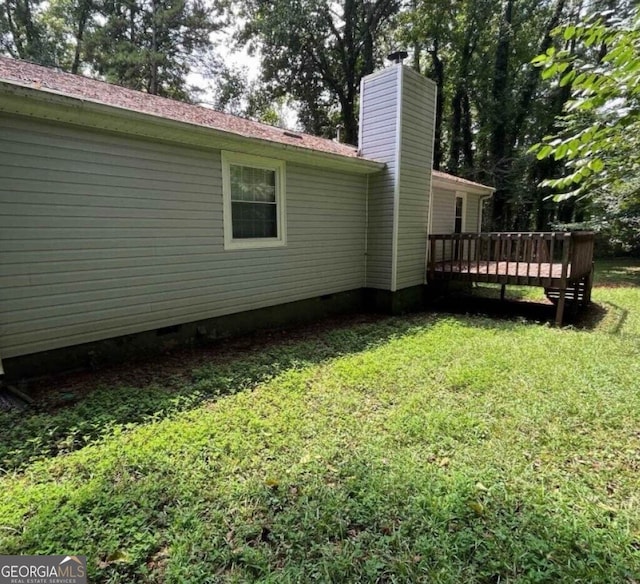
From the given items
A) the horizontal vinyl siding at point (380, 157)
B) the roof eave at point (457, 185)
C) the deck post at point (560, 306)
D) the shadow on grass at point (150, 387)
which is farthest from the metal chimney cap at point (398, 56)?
the shadow on grass at point (150, 387)

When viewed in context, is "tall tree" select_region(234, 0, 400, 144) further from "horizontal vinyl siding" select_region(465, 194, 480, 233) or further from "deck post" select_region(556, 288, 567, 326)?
"deck post" select_region(556, 288, 567, 326)

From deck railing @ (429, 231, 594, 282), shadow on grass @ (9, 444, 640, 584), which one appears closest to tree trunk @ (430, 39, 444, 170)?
deck railing @ (429, 231, 594, 282)

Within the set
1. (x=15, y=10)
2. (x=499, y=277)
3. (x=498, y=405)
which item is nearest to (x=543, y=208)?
(x=499, y=277)

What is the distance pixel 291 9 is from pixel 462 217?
500 inches

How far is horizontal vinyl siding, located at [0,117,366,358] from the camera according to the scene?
3.80m

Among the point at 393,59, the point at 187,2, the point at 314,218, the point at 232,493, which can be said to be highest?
the point at 187,2

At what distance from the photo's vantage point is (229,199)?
221 inches

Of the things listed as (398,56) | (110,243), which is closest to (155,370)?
(110,243)

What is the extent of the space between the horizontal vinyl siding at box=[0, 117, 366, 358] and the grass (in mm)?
939

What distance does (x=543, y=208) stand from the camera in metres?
20.8

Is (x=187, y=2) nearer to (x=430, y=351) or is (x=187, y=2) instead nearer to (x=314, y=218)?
(x=314, y=218)

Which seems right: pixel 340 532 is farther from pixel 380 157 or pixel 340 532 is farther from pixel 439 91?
pixel 439 91

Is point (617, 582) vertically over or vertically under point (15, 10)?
under

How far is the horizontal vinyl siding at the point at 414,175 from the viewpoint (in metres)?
7.62
